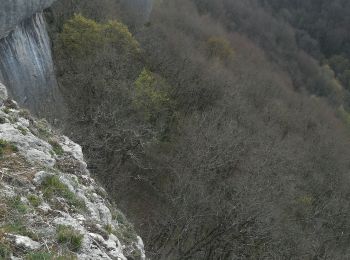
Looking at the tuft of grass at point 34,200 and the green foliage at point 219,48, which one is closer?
the tuft of grass at point 34,200

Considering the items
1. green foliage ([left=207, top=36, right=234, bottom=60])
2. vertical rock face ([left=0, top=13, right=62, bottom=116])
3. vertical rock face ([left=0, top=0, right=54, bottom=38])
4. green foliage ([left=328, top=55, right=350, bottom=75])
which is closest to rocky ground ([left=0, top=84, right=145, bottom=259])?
vertical rock face ([left=0, top=0, right=54, bottom=38])

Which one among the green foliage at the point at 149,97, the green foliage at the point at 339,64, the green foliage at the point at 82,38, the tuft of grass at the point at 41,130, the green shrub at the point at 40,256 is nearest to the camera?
the green shrub at the point at 40,256

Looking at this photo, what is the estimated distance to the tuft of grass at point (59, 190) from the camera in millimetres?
7738

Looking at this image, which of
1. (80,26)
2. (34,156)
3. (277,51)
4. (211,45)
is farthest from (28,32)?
(277,51)

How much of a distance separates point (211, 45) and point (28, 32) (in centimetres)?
3205

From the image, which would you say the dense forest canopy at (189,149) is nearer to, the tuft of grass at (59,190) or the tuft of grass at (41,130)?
the tuft of grass at (41,130)

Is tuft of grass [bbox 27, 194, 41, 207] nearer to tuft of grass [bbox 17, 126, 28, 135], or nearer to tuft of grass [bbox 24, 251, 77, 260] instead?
tuft of grass [bbox 24, 251, 77, 260]

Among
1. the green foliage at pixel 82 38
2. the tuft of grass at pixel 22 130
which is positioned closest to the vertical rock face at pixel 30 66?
the green foliage at pixel 82 38

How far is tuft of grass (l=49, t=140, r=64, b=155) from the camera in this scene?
385 inches

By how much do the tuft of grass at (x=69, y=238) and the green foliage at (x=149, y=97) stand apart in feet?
61.4

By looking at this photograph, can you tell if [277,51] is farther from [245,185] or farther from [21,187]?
[21,187]

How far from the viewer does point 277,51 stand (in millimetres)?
83750

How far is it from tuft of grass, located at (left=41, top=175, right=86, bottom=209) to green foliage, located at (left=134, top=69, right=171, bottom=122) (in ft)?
56.7

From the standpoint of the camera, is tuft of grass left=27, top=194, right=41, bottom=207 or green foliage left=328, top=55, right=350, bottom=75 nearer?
tuft of grass left=27, top=194, right=41, bottom=207
